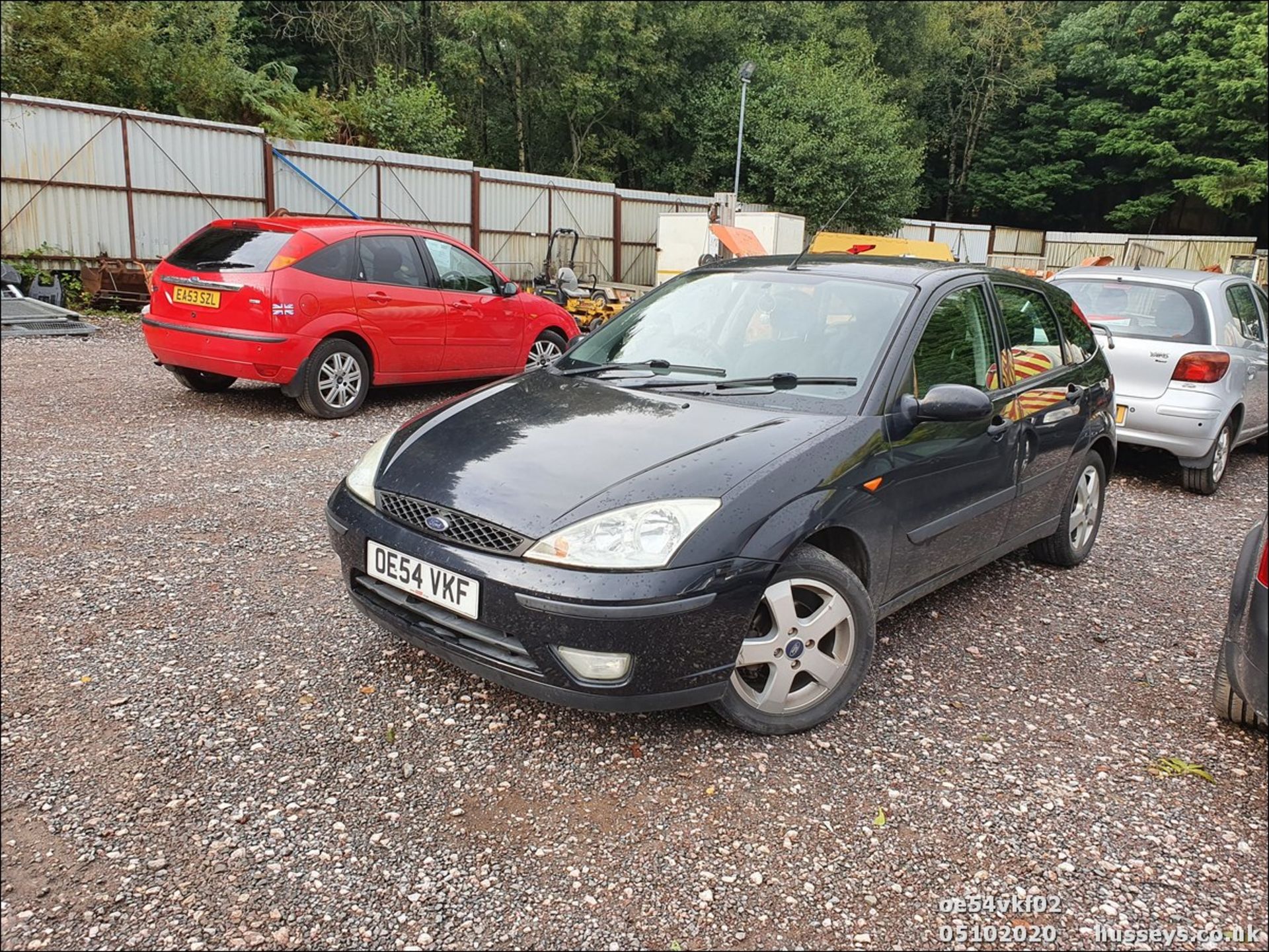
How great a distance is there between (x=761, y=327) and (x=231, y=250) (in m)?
5.07

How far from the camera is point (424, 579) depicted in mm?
2879

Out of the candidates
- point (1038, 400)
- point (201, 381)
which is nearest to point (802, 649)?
point (1038, 400)

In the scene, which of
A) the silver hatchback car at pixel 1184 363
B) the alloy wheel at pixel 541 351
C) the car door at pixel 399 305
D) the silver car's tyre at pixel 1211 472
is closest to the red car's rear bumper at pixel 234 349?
the car door at pixel 399 305

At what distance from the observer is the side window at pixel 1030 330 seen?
4.20 meters

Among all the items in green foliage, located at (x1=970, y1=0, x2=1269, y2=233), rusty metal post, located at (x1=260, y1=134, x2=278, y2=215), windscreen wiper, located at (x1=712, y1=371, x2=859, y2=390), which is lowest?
windscreen wiper, located at (x1=712, y1=371, x2=859, y2=390)

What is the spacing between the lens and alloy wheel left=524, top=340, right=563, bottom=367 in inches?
360

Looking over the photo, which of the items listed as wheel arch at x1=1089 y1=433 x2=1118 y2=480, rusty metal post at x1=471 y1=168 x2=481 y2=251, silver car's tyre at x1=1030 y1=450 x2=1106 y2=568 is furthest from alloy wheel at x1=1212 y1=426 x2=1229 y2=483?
rusty metal post at x1=471 y1=168 x2=481 y2=251

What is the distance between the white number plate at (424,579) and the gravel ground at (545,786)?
47cm

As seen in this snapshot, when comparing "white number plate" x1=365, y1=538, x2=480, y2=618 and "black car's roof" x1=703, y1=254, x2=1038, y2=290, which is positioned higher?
"black car's roof" x1=703, y1=254, x2=1038, y2=290

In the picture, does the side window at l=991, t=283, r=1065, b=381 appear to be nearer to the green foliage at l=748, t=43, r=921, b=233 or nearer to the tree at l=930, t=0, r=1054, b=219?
the green foliage at l=748, t=43, r=921, b=233

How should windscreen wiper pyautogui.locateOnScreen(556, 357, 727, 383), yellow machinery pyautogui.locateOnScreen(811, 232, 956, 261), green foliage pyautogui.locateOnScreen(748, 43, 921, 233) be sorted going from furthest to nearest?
→ green foliage pyautogui.locateOnScreen(748, 43, 921, 233) → yellow machinery pyautogui.locateOnScreen(811, 232, 956, 261) → windscreen wiper pyautogui.locateOnScreen(556, 357, 727, 383)

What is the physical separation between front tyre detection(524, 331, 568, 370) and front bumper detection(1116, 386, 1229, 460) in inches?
200

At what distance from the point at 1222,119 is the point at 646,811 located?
43.6 metres

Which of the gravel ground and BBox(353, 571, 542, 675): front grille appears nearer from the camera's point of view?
the gravel ground
